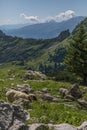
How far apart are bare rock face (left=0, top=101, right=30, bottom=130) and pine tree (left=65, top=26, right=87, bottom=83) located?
53.3 metres

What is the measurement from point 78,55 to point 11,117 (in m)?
56.1

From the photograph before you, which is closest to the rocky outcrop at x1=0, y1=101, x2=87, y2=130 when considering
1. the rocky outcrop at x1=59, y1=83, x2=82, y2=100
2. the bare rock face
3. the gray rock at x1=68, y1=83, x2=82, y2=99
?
the bare rock face

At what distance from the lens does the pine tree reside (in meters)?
66.4

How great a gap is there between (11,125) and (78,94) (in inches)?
838

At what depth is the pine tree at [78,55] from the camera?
218ft

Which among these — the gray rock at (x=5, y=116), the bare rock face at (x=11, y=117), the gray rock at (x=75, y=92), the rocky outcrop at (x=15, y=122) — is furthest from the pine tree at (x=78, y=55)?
the gray rock at (x=5, y=116)

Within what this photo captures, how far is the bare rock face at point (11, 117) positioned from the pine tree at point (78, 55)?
2100 inches

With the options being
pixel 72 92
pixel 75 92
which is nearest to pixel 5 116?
pixel 72 92

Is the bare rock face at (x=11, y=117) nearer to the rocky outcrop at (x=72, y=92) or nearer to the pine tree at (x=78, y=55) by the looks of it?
the rocky outcrop at (x=72, y=92)

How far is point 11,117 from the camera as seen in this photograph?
475 inches

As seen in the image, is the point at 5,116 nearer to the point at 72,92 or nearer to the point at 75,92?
the point at 72,92

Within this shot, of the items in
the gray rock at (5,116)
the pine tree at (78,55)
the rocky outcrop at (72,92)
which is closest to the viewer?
the gray rock at (5,116)

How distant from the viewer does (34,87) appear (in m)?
33.6

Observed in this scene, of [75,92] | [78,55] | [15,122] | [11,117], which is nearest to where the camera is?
[15,122]
